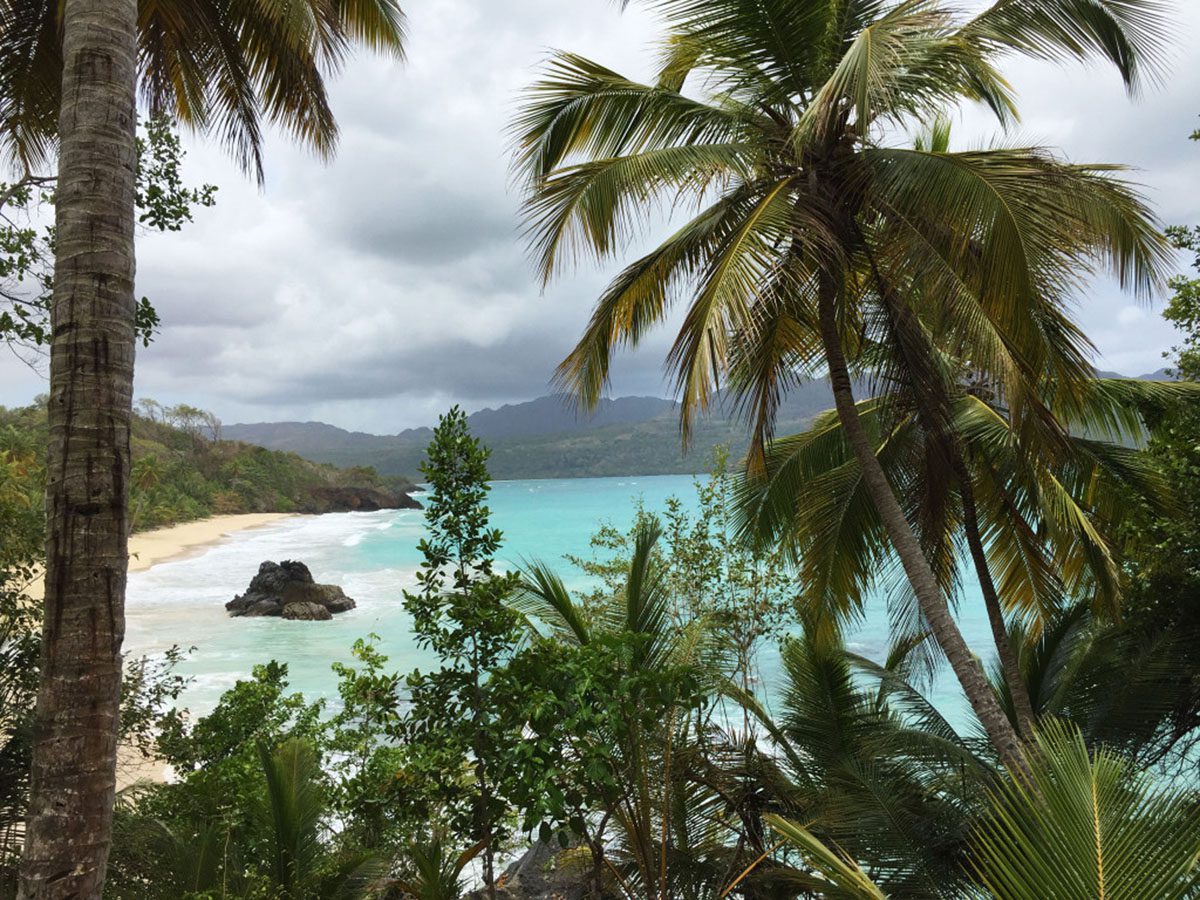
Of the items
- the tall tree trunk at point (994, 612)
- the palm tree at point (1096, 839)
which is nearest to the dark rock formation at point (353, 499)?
the tall tree trunk at point (994, 612)

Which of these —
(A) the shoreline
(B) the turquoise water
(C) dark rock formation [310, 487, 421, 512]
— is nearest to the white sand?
(A) the shoreline

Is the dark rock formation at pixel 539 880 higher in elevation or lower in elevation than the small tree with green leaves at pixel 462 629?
lower

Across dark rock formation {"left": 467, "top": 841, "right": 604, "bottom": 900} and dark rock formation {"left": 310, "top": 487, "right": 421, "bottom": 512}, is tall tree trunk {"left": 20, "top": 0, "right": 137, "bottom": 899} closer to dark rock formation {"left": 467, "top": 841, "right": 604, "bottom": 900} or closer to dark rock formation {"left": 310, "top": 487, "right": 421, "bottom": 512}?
dark rock formation {"left": 467, "top": 841, "right": 604, "bottom": 900}

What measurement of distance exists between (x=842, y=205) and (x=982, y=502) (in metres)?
3.38

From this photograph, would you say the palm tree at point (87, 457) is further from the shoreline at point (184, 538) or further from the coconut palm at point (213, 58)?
the shoreline at point (184, 538)

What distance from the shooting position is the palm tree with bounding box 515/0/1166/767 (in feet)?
14.4


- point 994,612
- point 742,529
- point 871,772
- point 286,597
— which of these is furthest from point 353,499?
point 871,772

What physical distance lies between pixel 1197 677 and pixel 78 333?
6909 mm

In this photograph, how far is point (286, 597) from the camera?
27.4 metres

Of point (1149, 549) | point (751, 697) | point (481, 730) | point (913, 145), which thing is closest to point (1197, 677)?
point (1149, 549)

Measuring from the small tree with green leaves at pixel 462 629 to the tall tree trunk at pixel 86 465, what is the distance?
1533 mm

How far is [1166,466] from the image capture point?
5.23 metres

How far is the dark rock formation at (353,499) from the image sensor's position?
260 feet

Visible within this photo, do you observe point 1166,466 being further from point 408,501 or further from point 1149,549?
point 408,501
